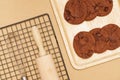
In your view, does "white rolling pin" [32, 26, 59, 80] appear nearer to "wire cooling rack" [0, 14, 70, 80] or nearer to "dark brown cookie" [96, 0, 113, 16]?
"wire cooling rack" [0, 14, 70, 80]

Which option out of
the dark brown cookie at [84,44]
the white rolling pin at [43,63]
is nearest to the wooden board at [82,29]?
the dark brown cookie at [84,44]

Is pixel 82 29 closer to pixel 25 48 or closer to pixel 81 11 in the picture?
pixel 81 11

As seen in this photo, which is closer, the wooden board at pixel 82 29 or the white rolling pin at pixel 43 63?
the white rolling pin at pixel 43 63

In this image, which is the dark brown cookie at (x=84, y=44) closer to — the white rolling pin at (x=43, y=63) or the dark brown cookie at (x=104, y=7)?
the dark brown cookie at (x=104, y=7)

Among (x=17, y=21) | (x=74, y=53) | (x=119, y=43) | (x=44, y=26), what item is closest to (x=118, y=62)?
(x=119, y=43)

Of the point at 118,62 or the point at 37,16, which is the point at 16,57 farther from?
the point at 118,62

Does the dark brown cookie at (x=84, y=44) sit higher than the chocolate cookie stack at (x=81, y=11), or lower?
lower

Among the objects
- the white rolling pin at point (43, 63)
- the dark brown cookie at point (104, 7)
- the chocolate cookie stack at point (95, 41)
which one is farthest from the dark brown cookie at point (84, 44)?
the white rolling pin at point (43, 63)

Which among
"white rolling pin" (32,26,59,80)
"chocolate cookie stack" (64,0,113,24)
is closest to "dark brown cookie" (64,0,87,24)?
"chocolate cookie stack" (64,0,113,24)
